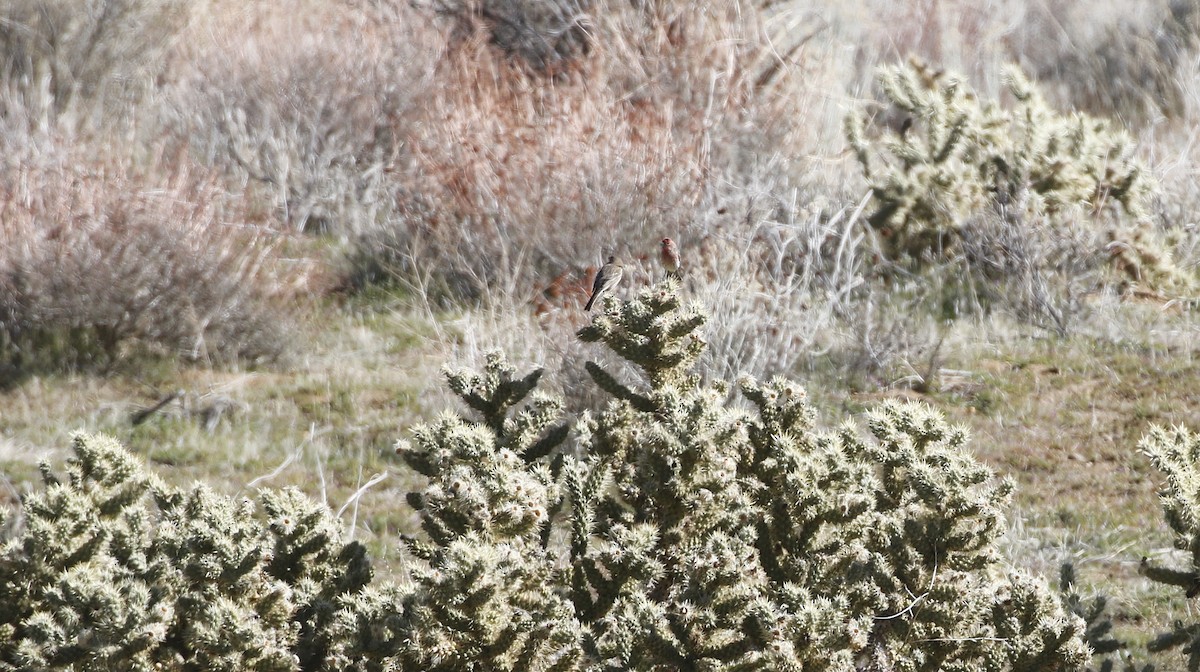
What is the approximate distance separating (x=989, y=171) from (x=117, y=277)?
614 centimetres

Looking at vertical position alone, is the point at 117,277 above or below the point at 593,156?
below

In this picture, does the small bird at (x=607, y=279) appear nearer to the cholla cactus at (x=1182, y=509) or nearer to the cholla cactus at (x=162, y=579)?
the cholla cactus at (x=162, y=579)

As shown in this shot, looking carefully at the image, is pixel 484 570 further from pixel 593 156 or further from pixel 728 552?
pixel 593 156

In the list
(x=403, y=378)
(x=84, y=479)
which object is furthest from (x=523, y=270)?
(x=84, y=479)

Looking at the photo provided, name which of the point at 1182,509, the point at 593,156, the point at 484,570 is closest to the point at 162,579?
the point at 484,570

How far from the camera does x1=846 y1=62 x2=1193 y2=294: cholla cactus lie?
9164 mm

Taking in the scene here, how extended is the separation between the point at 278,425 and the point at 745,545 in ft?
16.3

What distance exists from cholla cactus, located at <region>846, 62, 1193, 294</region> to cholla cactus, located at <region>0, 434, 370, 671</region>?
21.8ft

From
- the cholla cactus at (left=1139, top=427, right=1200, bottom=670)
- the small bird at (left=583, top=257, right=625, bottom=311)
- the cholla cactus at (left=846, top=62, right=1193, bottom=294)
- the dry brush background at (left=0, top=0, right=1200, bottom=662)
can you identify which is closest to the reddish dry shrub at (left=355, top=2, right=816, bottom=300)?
the dry brush background at (left=0, top=0, right=1200, bottom=662)

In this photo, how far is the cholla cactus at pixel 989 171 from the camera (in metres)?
9.16

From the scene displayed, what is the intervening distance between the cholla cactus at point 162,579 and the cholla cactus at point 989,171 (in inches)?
262

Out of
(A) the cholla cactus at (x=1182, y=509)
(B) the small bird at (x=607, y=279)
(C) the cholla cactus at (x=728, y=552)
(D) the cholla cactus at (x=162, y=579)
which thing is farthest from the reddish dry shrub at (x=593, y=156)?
(A) the cholla cactus at (x=1182, y=509)

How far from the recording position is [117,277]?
850cm

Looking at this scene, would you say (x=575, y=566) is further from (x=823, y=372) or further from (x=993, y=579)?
(x=823, y=372)
